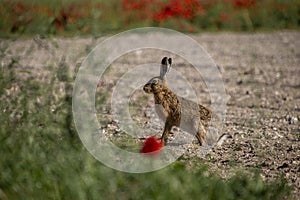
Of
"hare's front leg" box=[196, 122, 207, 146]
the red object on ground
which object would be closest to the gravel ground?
"hare's front leg" box=[196, 122, 207, 146]

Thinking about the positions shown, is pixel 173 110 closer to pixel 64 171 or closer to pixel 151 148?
pixel 151 148

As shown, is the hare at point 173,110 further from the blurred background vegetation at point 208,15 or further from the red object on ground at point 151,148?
the blurred background vegetation at point 208,15

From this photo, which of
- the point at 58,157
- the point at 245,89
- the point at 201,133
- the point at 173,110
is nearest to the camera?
the point at 58,157

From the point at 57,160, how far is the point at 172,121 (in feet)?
2.13

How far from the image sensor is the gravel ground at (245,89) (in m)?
3.91

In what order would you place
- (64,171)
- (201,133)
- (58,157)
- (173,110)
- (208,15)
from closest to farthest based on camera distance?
(64,171)
(58,157)
(173,110)
(201,133)
(208,15)

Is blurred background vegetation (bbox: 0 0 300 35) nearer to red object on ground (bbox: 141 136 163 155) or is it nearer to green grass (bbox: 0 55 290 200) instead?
green grass (bbox: 0 55 290 200)

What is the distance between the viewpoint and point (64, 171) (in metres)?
3.07

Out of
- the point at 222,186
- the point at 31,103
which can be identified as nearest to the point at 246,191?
the point at 222,186

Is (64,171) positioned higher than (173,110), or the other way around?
(173,110)

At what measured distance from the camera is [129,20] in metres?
10.2

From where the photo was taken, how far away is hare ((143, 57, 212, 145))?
3377mm

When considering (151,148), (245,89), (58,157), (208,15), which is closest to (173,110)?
(151,148)

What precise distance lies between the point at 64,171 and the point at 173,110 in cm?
69
